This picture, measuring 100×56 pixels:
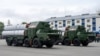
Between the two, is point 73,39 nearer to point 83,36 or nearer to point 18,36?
point 83,36

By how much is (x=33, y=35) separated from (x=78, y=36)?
284 inches

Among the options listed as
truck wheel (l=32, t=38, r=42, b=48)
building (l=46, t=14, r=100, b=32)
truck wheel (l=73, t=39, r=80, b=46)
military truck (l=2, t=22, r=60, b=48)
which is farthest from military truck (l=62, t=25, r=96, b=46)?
building (l=46, t=14, r=100, b=32)

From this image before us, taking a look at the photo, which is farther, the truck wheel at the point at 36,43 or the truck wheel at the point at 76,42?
the truck wheel at the point at 76,42

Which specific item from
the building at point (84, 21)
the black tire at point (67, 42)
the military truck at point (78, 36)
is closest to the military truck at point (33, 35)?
the military truck at point (78, 36)

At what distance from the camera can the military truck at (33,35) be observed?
81.4 ft

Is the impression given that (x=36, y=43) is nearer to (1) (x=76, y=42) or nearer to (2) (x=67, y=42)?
(1) (x=76, y=42)

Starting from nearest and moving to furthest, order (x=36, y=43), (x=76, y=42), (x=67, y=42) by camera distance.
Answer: (x=36, y=43) < (x=76, y=42) < (x=67, y=42)

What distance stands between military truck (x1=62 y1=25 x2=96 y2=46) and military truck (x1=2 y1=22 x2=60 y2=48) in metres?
5.77

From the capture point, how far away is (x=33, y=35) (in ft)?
85.6

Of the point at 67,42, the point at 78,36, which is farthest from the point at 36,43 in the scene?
the point at 67,42

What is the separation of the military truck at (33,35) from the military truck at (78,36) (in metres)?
5.77

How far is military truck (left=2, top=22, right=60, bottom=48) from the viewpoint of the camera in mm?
24812

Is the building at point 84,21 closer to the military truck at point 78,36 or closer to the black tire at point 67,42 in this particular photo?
the black tire at point 67,42

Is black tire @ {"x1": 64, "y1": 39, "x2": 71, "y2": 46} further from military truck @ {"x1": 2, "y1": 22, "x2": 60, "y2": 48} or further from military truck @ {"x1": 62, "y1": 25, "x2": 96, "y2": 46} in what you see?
military truck @ {"x1": 2, "y1": 22, "x2": 60, "y2": 48}
